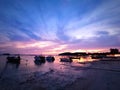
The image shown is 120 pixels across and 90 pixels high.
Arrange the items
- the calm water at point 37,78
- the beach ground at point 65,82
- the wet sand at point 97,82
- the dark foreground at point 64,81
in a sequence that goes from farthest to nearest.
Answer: the calm water at point 37,78 < the dark foreground at point 64,81 < the beach ground at point 65,82 < the wet sand at point 97,82

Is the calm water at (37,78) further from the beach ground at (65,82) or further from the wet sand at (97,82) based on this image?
the wet sand at (97,82)

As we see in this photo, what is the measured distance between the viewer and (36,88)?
19062 millimetres

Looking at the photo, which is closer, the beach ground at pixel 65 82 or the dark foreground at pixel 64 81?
the beach ground at pixel 65 82

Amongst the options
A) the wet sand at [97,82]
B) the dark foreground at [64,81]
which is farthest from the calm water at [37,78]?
the wet sand at [97,82]

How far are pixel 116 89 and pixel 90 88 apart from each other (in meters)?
3.47

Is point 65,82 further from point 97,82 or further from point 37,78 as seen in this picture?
point 37,78

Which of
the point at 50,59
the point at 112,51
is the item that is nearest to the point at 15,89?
the point at 50,59

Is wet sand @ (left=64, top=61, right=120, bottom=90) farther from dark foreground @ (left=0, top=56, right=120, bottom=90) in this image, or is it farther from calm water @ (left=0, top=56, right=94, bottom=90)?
calm water @ (left=0, top=56, right=94, bottom=90)

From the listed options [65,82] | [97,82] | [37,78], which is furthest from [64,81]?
[37,78]

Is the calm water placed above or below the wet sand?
above

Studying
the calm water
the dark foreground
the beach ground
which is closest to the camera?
the beach ground

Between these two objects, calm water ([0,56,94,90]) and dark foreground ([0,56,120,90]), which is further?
calm water ([0,56,94,90])

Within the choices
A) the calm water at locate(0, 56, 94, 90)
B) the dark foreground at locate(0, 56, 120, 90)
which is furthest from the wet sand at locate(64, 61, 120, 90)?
the calm water at locate(0, 56, 94, 90)

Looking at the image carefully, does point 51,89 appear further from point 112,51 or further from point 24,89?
point 112,51
